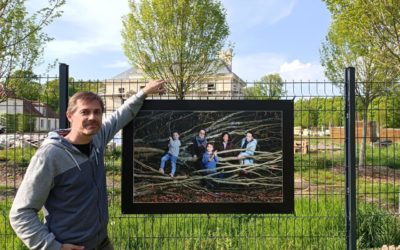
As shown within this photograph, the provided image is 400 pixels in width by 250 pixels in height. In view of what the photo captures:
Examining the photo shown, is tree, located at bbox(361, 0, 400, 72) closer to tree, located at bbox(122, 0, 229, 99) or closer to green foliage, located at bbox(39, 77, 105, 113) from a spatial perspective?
green foliage, located at bbox(39, 77, 105, 113)

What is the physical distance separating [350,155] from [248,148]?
1.15 metres

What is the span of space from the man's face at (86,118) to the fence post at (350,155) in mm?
2989

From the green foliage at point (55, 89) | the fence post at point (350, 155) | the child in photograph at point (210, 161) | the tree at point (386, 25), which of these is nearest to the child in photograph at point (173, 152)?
the child in photograph at point (210, 161)

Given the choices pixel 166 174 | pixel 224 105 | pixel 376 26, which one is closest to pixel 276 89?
pixel 224 105

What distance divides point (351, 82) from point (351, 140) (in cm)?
65

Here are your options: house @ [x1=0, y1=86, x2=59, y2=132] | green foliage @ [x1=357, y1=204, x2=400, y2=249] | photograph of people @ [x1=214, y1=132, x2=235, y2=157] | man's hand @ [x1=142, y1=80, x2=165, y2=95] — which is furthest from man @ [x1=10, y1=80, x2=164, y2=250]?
green foliage @ [x1=357, y1=204, x2=400, y2=249]

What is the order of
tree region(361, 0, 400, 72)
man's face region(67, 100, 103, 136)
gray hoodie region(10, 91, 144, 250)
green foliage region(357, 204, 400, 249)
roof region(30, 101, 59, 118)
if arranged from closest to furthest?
gray hoodie region(10, 91, 144, 250) < man's face region(67, 100, 103, 136) < roof region(30, 101, 59, 118) < green foliage region(357, 204, 400, 249) < tree region(361, 0, 400, 72)

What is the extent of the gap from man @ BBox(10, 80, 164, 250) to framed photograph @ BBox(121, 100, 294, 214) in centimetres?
153

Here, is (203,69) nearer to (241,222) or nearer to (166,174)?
(241,222)

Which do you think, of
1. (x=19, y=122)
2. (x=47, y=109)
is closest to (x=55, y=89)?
(x=47, y=109)

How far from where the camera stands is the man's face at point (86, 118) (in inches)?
109

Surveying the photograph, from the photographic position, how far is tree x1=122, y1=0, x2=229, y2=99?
49.5 feet

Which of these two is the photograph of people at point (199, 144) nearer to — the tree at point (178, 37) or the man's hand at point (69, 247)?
the man's hand at point (69, 247)

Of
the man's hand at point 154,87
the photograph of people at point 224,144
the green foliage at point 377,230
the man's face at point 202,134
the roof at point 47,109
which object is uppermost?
the man's hand at point 154,87
